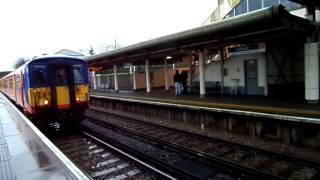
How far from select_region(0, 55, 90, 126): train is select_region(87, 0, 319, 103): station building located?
4.99m

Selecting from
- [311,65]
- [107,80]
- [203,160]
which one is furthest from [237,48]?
[107,80]

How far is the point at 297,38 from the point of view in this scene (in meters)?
13.6

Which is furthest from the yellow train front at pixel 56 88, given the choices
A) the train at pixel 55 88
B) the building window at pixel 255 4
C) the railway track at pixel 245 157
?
the building window at pixel 255 4

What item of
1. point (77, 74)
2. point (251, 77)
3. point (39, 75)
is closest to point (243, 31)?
point (251, 77)

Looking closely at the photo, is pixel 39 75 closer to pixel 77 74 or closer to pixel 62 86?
pixel 62 86

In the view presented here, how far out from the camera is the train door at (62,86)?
38.6 ft

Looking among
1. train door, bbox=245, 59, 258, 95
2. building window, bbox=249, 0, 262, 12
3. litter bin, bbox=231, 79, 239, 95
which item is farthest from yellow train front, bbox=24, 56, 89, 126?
building window, bbox=249, 0, 262, 12

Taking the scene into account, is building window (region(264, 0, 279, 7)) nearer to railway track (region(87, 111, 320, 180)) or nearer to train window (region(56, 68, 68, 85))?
railway track (region(87, 111, 320, 180))

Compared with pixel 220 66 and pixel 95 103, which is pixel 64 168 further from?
pixel 95 103

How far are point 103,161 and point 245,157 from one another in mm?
3947

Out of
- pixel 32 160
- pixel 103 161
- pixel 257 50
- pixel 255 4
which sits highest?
pixel 255 4

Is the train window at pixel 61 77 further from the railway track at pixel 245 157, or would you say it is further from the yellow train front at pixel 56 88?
the railway track at pixel 245 157

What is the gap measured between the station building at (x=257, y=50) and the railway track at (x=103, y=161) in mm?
6127

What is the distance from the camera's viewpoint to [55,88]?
11703 mm
